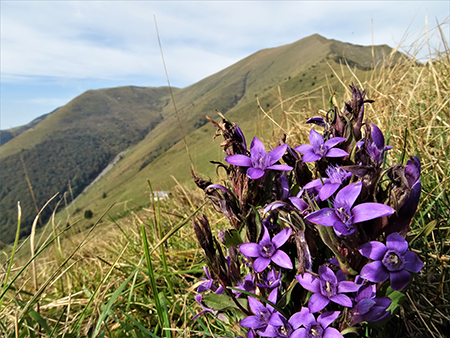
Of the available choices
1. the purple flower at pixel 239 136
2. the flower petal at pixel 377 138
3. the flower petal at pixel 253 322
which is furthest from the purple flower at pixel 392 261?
the purple flower at pixel 239 136

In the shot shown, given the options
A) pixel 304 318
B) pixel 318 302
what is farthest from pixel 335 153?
pixel 304 318

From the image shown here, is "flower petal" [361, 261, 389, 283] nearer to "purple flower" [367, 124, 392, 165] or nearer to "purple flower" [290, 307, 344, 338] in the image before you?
"purple flower" [290, 307, 344, 338]

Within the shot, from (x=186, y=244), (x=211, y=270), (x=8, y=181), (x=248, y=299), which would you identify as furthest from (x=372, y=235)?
(x=8, y=181)

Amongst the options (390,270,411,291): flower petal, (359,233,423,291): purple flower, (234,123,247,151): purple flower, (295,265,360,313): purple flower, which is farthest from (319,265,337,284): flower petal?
(234,123,247,151): purple flower

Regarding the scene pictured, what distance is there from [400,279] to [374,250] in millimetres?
155

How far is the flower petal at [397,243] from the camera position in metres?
1.20

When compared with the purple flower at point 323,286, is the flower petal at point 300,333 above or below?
below

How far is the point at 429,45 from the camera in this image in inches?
244

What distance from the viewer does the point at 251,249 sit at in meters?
1.49

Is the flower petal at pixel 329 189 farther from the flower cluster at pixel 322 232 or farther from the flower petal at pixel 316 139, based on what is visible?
the flower petal at pixel 316 139

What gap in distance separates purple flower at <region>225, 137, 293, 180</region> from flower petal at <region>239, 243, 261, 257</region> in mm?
359

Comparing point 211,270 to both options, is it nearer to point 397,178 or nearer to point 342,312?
point 342,312

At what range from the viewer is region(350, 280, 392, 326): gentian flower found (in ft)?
4.46

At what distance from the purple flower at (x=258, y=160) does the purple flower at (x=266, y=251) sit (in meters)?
0.32
